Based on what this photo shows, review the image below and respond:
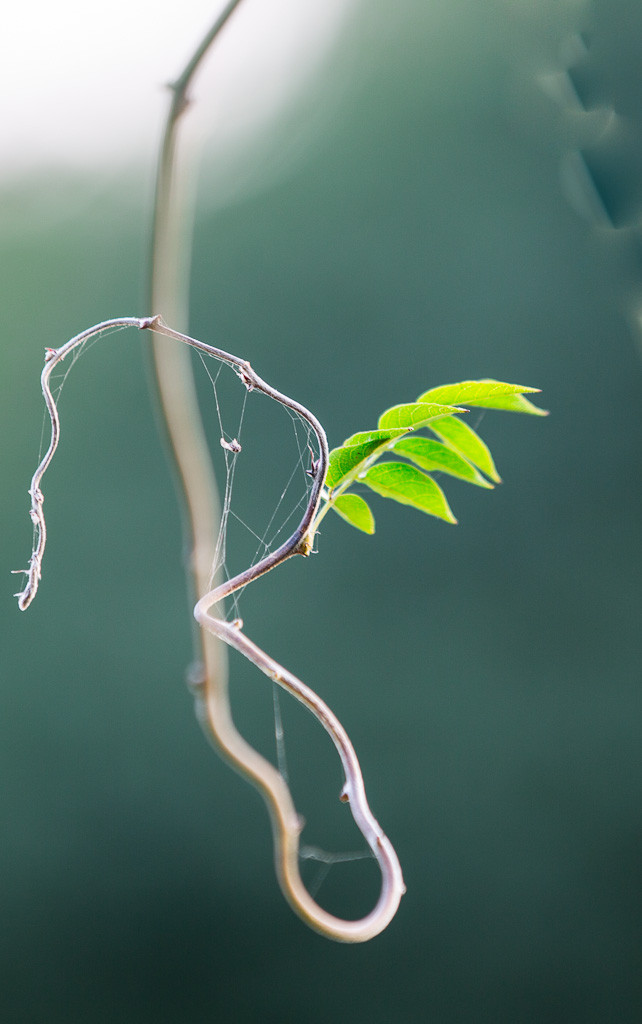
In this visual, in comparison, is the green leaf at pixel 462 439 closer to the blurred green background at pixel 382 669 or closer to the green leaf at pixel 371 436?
the green leaf at pixel 371 436

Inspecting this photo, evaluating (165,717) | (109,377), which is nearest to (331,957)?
(165,717)

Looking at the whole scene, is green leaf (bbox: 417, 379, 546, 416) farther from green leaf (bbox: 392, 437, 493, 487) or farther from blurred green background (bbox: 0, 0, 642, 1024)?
A: blurred green background (bbox: 0, 0, 642, 1024)

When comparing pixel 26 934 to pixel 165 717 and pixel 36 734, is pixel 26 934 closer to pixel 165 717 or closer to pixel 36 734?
pixel 36 734

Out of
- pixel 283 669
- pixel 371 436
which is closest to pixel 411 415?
pixel 371 436

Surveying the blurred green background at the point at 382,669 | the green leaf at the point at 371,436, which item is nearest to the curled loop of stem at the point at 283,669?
the green leaf at the point at 371,436

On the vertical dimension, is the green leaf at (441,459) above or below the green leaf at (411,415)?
below
